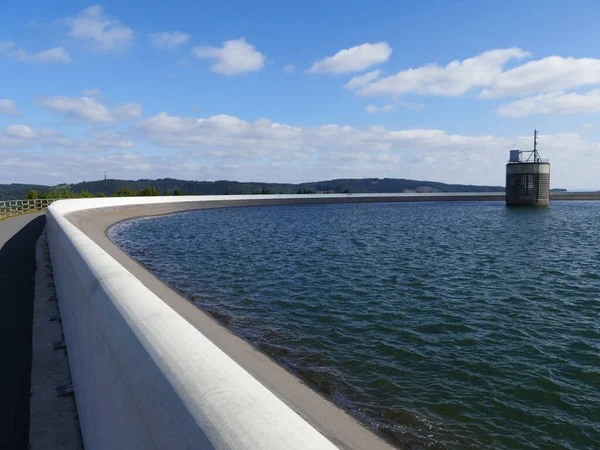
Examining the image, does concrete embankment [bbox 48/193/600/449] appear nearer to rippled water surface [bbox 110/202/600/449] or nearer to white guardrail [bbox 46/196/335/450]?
white guardrail [bbox 46/196/335/450]

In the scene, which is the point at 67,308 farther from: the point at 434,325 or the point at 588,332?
the point at 588,332

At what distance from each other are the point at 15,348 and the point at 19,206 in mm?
51332

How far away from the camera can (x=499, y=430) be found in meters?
7.23

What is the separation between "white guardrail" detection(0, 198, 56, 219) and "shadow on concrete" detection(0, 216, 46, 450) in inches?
1402

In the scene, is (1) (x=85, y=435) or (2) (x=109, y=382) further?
(1) (x=85, y=435)

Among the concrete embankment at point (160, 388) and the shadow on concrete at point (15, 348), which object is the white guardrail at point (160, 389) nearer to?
the concrete embankment at point (160, 388)

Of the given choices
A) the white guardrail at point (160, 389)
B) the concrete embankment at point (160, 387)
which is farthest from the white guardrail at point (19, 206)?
the white guardrail at point (160, 389)

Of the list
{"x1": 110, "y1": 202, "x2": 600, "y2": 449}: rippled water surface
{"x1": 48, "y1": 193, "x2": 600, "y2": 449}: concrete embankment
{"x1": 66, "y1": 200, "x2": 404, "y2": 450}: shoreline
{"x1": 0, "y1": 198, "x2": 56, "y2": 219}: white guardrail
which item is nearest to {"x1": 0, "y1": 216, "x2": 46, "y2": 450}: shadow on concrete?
{"x1": 48, "y1": 193, "x2": 600, "y2": 449}: concrete embankment

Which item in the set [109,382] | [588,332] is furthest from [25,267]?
[588,332]

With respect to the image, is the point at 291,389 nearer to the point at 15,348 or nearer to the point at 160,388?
the point at 15,348

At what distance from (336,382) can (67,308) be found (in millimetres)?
5513

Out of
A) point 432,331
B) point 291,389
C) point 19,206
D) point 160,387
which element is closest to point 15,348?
point 291,389

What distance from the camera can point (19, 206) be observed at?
165 feet

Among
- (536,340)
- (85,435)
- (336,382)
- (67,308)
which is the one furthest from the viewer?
(536,340)
